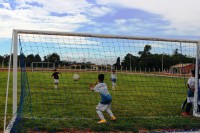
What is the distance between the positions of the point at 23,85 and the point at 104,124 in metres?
2.59

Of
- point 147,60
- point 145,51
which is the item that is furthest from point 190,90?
point 147,60

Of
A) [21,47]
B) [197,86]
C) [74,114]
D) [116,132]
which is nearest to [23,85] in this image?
[21,47]

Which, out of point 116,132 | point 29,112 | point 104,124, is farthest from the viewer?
point 29,112

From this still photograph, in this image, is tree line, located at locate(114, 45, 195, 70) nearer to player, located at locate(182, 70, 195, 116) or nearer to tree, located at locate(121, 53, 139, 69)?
tree, located at locate(121, 53, 139, 69)

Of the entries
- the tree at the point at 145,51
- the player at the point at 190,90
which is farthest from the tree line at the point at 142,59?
the player at the point at 190,90

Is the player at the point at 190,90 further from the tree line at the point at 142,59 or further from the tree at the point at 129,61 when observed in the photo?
the tree at the point at 129,61

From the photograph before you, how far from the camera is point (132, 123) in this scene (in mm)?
9195

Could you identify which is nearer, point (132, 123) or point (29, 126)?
point (29, 126)

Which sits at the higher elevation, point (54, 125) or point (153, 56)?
point (153, 56)

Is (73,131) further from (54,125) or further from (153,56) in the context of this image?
(153,56)

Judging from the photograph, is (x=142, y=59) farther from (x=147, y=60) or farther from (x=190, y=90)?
(x=190, y=90)

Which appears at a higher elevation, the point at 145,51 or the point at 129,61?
the point at 145,51

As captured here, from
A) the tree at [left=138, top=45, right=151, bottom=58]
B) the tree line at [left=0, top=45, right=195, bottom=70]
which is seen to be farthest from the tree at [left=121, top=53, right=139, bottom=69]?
the tree at [left=138, top=45, right=151, bottom=58]

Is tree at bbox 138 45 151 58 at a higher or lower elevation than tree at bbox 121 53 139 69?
higher
